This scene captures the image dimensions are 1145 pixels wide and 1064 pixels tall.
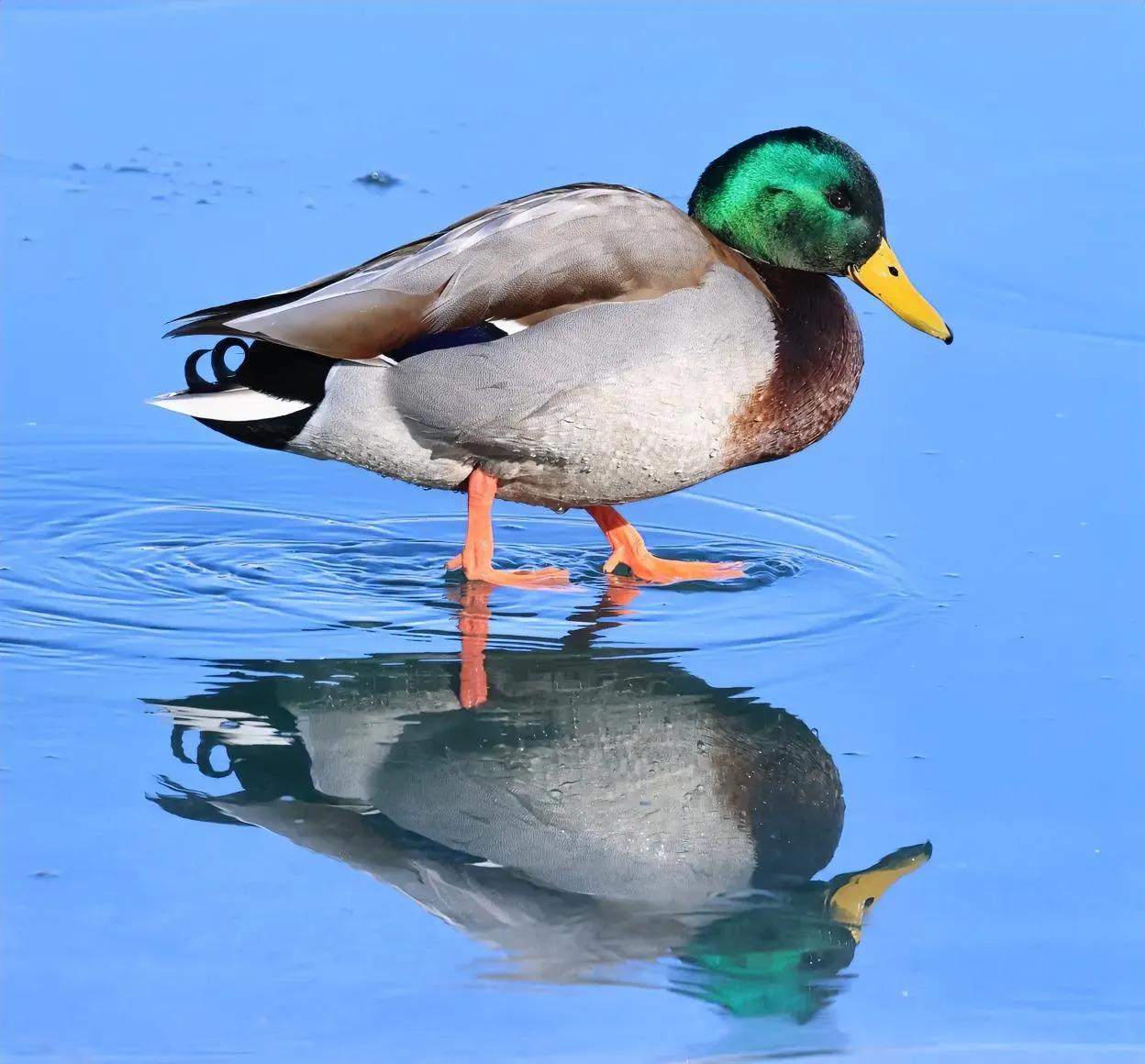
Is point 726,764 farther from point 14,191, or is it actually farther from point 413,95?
point 413,95

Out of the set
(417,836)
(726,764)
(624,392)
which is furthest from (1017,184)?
(417,836)

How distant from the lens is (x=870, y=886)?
134 inches

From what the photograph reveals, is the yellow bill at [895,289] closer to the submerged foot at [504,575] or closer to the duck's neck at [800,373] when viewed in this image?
the duck's neck at [800,373]

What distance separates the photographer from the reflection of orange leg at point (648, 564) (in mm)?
4941

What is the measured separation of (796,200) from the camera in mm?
4984

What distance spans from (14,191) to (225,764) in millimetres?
4361

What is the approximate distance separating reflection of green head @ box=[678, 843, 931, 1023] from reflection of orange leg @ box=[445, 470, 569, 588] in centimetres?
161

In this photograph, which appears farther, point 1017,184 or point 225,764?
point 1017,184

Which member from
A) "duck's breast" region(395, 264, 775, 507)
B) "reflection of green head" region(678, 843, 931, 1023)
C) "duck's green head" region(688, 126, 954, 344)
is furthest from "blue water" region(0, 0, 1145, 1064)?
"duck's green head" region(688, 126, 954, 344)

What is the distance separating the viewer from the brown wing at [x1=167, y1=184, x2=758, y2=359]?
4.70 metres

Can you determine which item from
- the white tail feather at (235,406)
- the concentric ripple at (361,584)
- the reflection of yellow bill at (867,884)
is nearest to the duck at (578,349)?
the white tail feather at (235,406)

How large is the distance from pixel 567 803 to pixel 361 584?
1.30 m

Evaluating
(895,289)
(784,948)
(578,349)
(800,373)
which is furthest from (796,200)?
(784,948)

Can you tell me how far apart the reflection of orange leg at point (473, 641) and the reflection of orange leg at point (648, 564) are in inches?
14.9
